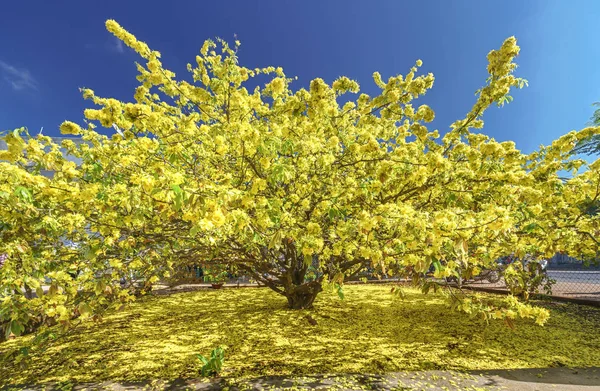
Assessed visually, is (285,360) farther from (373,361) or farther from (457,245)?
(457,245)

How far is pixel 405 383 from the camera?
371 cm

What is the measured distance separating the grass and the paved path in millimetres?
189

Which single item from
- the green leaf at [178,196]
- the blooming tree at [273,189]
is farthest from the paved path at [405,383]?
the green leaf at [178,196]

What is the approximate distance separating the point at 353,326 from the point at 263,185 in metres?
4.41

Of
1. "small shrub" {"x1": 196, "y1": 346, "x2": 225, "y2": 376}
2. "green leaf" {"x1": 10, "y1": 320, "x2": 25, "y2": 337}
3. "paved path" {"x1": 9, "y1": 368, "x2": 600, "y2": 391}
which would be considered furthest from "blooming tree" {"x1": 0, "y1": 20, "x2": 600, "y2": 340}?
"small shrub" {"x1": 196, "y1": 346, "x2": 225, "y2": 376}

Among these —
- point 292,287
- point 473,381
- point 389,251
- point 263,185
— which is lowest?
point 473,381

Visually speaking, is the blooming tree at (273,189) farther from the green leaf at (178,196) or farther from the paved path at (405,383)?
the paved path at (405,383)

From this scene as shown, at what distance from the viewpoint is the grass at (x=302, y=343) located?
422cm

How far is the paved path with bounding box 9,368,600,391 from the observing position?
3.62 metres

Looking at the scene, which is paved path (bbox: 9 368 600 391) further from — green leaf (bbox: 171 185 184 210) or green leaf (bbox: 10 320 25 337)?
green leaf (bbox: 171 185 184 210)

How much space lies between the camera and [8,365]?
446 cm

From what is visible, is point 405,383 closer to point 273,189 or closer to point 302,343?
point 302,343

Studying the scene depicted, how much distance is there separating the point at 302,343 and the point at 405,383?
195 centimetres

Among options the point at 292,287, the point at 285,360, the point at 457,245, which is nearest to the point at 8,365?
the point at 285,360
